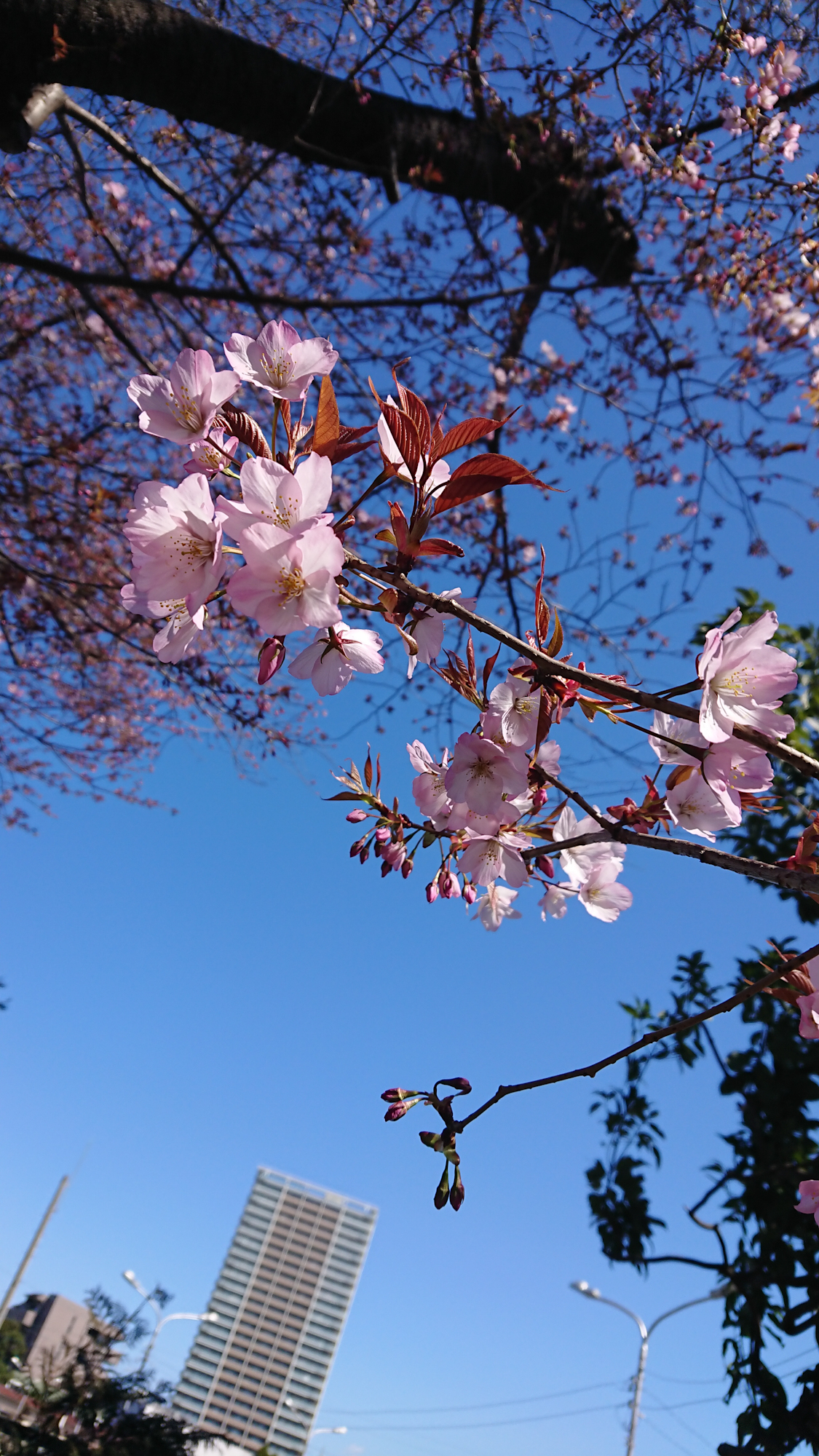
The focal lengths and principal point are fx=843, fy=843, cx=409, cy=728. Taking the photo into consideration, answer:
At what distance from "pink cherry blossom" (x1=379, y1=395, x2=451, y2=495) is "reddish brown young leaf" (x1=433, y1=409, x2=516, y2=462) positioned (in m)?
0.01

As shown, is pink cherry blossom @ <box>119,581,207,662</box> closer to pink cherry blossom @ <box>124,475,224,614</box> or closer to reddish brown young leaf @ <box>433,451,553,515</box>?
pink cherry blossom @ <box>124,475,224,614</box>

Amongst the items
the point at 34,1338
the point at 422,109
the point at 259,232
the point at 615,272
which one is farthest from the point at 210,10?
the point at 34,1338

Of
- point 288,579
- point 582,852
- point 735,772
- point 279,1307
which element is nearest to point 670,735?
point 735,772

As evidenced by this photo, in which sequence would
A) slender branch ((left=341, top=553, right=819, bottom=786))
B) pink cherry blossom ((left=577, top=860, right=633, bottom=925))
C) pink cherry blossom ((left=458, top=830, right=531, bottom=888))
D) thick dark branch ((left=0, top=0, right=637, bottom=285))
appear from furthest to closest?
thick dark branch ((left=0, top=0, right=637, bottom=285)) < pink cherry blossom ((left=577, top=860, right=633, bottom=925)) < pink cherry blossom ((left=458, top=830, right=531, bottom=888)) < slender branch ((left=341, top=553, right=819, bottom=786))

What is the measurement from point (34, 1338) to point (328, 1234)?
144 ft

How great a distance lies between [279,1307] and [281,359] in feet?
280

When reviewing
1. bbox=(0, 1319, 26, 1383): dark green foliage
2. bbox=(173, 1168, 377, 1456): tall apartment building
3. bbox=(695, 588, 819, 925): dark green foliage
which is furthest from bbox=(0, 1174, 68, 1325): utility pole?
bbox=(173, 1168, 377, 1456): tall apartment building

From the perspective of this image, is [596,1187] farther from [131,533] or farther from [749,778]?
[131,533]

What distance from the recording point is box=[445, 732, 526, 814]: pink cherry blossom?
917 millimetres

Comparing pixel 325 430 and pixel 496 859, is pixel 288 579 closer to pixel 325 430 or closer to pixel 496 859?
pixel 325 430

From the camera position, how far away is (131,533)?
2.48 feet

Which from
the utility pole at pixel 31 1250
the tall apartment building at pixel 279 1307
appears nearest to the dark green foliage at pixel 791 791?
the utility pole at pixel 31 1250

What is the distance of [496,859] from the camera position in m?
1.09

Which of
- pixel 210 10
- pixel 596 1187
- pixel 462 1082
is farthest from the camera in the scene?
pixel 210 10
